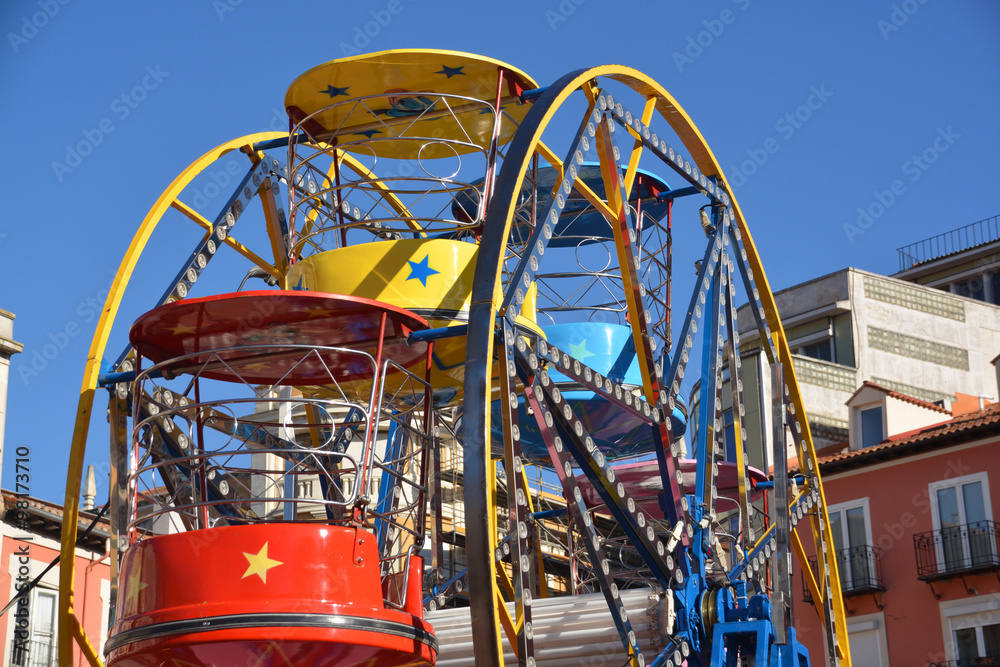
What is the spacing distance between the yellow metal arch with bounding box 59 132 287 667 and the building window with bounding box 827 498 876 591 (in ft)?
81.1

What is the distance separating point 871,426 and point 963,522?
5.65 meters

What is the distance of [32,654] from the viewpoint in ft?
104

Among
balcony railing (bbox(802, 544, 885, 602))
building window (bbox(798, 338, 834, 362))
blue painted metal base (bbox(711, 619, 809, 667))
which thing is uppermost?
building window (bbox(798, 338, 834, 362))

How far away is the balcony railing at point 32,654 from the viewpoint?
31172 mm

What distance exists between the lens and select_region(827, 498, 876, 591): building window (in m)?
34.2

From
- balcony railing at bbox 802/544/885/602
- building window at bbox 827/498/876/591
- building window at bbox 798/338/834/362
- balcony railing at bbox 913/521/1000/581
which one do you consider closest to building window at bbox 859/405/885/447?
building window at bbox 827/498/876/591

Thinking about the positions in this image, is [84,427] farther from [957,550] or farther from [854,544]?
[854,544]

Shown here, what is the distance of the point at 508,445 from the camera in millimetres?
9617

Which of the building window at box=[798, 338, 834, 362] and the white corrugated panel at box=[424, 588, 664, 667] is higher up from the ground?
the building window at box=[798, 338, 834, 362]

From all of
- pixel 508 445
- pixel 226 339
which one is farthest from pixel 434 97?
pixel 508 445

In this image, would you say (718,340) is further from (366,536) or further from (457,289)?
(366,536)

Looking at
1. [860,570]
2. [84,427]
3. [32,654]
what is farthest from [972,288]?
[84,427]

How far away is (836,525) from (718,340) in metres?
22.9

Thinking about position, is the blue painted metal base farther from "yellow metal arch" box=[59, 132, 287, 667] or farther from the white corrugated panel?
"yellow metal arch" box=[59, 132, 287, 667]
